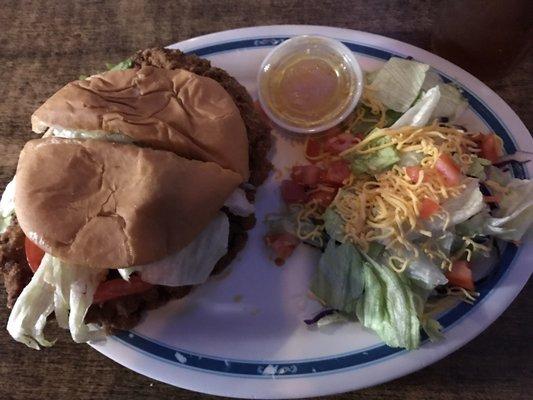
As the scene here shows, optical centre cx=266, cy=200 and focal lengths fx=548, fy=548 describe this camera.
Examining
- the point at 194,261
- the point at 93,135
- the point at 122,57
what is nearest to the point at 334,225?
the point at 194,261

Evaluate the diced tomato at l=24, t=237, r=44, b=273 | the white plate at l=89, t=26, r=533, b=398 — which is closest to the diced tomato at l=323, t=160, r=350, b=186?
the white plate at l=89, t=26, r=533, b=398

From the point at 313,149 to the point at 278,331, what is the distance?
2.72 ft

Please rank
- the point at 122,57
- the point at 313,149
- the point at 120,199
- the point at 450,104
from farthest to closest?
the point at 122,57 < the point at 313,149 < the point at 450,104 < the point at 120,199

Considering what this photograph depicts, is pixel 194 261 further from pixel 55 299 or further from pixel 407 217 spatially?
pixel 407 217

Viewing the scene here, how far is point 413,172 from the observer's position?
220cm

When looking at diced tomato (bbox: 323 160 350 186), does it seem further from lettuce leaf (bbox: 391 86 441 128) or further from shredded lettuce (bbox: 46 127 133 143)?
shredded lettuce (bbox: 46 127 133 143)

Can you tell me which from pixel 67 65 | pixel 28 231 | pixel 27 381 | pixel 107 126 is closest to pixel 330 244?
pixel 107 126

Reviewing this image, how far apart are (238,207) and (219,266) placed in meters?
0.31

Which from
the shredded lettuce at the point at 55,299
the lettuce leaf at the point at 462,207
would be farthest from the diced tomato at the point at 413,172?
the shredded lettuce at the point at 55,299

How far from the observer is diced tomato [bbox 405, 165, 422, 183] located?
2189 mm

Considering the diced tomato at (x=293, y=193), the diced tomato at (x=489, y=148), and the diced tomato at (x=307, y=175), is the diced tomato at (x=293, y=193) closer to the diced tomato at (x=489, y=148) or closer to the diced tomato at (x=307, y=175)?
the diced tomato at (x=307, y=175)

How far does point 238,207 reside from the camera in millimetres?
2100

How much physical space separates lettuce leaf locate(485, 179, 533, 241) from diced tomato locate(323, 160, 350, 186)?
614 millimetres

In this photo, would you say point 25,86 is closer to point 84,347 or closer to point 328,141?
point 84,347
